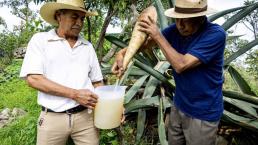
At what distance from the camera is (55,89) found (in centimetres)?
278

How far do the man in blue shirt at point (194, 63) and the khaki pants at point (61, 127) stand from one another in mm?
450

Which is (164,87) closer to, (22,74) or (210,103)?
(210,103)

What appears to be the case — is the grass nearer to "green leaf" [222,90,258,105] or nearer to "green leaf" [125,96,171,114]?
"green leaf" [125,96,171,114]

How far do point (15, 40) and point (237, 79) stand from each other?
1170 cm

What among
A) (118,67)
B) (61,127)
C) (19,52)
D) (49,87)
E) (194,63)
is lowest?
(19,52)

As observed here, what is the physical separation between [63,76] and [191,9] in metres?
1.01

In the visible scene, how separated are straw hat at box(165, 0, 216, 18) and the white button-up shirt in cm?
77

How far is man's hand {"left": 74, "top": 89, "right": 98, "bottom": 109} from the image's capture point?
2807 mm

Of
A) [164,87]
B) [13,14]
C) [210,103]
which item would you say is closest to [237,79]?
[164,87]

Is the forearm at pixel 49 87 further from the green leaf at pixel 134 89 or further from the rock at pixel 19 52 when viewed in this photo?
the rock at pixel 19 52

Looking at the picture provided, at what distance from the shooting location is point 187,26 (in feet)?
9.16

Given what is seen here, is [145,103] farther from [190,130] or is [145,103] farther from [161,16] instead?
[161,16]

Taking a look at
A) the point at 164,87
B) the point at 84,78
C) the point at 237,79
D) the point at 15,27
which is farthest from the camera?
the point at 15,27

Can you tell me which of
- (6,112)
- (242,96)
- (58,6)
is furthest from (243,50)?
(6,112)
